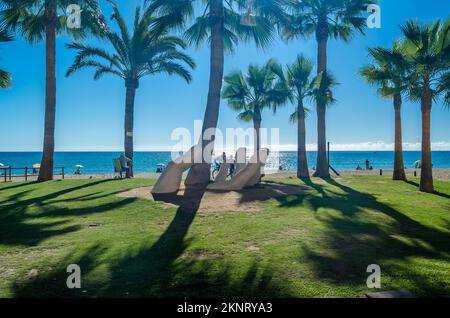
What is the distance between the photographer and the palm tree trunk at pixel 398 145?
58.3 ft

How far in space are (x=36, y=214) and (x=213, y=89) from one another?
803 cm

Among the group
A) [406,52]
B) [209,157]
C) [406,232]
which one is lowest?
[406,232]

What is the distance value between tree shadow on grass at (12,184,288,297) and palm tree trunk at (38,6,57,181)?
13638mm

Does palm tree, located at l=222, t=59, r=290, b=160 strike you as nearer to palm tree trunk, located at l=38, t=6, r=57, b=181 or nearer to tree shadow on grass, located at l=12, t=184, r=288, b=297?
palm tree trunk, located at l=38, t=6, r=57, b=181

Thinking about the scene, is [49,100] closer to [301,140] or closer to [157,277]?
[301,140]

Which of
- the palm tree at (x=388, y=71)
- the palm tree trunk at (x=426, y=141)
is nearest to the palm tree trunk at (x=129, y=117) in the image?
the palm tree at (x=388, y=71)

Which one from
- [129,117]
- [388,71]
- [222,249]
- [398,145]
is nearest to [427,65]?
[388,71]

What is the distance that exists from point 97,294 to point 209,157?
952cm

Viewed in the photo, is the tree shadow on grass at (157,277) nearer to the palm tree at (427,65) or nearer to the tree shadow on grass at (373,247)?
the tree shadow on grass at (373,247)

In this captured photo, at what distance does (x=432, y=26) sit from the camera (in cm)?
1292

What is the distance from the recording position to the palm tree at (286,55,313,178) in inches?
797

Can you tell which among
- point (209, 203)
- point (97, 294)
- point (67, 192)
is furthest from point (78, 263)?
point (67, 192)
